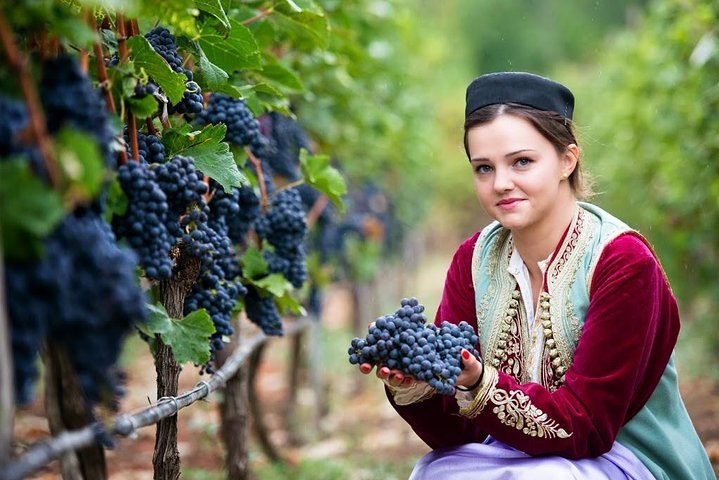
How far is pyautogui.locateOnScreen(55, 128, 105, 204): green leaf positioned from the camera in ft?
4.02

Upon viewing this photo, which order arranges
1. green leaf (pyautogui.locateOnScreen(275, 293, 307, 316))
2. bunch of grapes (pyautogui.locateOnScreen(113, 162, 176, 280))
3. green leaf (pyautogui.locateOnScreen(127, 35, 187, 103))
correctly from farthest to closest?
green leaf (pyautogui.locateOnScreen(275, 293, 307, 316)) < green leaf (pyautogui.locateOnScreen(127, 35, 187, 103)) < bunch of grapes (pyautogui.locateOnScreen(113, 162, 176, 280))

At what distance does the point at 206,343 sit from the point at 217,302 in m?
0.29

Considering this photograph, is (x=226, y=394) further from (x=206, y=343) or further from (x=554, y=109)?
(x=554, y=109)

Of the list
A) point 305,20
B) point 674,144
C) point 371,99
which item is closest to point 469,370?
point 305,20

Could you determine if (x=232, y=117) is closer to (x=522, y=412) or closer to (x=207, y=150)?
(x=207, y=150)

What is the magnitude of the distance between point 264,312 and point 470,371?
0.85 metres

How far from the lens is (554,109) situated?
7.63 ft

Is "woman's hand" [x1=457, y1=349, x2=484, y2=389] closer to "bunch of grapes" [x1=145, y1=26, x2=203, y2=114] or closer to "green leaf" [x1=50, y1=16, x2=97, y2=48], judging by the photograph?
"bunch of grapes" [x1=145, y1=26, x2=203, y2=114]

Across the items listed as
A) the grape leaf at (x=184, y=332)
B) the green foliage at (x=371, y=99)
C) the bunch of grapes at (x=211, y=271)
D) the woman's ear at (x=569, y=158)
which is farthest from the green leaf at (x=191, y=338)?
the green foliage at (x=371, y=99)

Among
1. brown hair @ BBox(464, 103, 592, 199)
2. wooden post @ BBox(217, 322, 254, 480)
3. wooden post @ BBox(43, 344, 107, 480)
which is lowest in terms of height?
wooden post @ BBox(217, 322, 254, 480)

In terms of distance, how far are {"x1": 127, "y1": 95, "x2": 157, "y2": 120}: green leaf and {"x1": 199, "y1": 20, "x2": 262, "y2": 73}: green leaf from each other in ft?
1.40

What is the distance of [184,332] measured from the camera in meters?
1.96

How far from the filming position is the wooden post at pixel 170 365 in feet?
6.79

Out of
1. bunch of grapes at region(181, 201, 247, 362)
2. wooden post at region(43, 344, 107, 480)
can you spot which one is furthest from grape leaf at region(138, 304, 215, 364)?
wooden post at region(43, 344, 107, 480)
